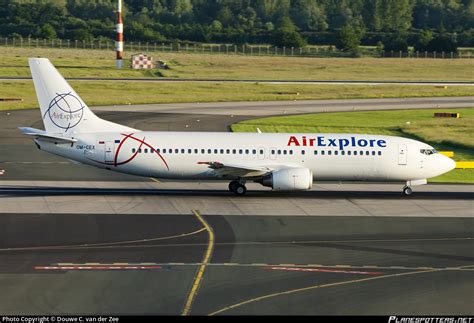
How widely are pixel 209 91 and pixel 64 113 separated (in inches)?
2744

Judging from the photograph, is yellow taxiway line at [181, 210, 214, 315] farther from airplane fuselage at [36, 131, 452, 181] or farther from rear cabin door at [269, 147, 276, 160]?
rear cabin door at [269, 147, 276, 160]

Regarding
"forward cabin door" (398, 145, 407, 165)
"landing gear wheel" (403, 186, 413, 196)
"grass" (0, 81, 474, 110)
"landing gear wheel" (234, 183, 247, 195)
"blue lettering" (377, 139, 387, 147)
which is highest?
"blue lettering" (377, 139, 387, 147)

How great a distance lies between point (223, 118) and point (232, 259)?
2212 inches

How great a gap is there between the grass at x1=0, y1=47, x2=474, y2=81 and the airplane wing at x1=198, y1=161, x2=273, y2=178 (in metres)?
90.2

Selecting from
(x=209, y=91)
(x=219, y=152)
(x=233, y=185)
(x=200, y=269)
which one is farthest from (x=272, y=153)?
(x=209, y=91)

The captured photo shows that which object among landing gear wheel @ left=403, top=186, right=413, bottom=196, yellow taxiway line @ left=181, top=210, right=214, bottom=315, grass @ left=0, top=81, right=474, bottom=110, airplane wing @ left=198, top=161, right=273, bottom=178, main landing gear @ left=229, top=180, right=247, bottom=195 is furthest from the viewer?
grass @ left=0, top=81, right=474, bottom=110

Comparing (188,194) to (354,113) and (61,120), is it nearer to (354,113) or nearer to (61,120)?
(61,120)

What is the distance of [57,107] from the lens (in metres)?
50.9

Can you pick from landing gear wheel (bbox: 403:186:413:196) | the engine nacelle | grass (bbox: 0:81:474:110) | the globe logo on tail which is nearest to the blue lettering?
landing gear wheel (bbox: 403:186:413:196)

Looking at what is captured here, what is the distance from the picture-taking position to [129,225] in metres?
42.4

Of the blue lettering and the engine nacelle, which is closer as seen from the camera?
the engine nacelle

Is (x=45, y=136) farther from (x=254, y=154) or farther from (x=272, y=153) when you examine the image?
(x=272, y=153)

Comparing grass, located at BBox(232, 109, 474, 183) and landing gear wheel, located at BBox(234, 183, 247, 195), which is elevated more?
landing gear wheel, located at BBox(234, 183, 247, 195)

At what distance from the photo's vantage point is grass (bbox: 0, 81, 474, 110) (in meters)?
110
